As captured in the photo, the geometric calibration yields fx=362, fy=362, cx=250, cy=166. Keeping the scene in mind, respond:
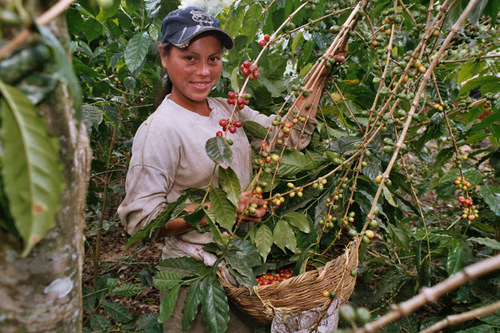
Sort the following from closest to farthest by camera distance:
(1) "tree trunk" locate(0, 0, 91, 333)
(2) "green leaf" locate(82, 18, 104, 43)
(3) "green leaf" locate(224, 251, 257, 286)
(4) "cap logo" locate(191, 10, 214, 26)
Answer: (1) "tree trunk" locate(0, 0, 91, 333) → (3) "green leaf" locate(224, 251, 257, 286) → (4) "cap logo" locate(191, 10, 214, 26) → (2) "green leaf" locate(82, 18, 104, 43)

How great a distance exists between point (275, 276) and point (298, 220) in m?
0.36

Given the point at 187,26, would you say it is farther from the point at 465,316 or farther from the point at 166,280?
the point at 465,316

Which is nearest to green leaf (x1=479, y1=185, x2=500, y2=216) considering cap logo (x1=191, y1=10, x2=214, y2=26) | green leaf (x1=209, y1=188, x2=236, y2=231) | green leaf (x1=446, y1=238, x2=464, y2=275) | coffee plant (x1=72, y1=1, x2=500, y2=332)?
coffee plant (x1=72, y1=1, x2=500, y2=332)

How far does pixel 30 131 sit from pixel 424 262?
171cm

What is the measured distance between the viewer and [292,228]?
177cm

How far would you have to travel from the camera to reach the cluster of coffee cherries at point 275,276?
1.78 metres

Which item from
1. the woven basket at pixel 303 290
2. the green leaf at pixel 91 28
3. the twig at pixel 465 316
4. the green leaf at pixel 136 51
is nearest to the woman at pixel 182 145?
the green leaf at pixel 136 51

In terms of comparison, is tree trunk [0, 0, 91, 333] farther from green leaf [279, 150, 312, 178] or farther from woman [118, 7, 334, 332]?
green leaf [279, 150, 312, 178]

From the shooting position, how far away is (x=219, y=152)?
4.29 feet

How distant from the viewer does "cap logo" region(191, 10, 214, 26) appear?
68.6 inches

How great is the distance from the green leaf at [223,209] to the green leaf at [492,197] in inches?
47.8

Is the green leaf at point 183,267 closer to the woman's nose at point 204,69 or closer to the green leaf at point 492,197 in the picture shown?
the woman's nose at point 204,69

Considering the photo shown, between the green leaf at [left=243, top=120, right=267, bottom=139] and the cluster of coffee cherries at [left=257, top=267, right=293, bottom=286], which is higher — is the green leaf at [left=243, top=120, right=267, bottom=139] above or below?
above

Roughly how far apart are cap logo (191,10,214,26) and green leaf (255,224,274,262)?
3.35 ft
